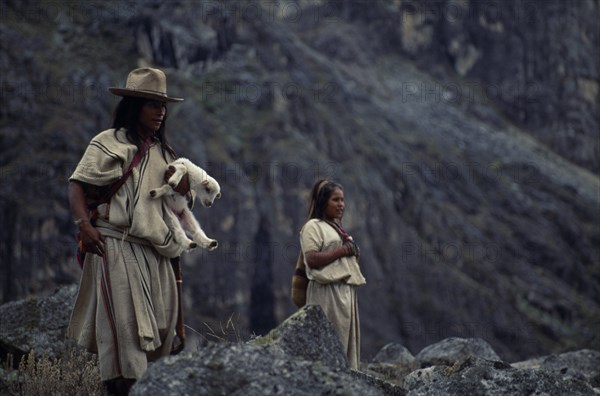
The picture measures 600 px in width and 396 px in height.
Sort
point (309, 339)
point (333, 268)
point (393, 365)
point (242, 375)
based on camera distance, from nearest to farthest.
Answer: point (242, 375), point (309, 339), point (333, 268), point (393, 365)

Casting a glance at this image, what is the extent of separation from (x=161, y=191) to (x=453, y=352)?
5.72 meters

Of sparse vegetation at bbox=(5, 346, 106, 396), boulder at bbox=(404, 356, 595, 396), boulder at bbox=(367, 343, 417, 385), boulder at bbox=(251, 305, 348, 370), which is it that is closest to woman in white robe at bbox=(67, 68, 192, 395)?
sparse vegetation at bbox=(5, 346, 106, 396)

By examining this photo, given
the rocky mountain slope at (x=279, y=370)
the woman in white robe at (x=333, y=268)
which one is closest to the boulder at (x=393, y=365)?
the rocky mountain slope at (x=279, y=370)

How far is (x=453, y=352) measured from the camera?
10500 mm

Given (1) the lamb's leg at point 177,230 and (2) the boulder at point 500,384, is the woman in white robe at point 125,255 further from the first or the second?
(2) the boulder at point 500,384

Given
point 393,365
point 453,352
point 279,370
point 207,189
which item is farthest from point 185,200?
point 453,352

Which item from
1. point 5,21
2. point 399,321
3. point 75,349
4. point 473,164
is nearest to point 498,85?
point 473,164

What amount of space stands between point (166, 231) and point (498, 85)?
101m

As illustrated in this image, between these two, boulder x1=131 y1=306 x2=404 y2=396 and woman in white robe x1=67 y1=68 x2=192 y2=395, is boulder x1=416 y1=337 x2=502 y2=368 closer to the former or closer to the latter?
woman in white robe x1=67 y1=68 x2=192 y2=395

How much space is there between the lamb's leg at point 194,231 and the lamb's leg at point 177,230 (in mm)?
71

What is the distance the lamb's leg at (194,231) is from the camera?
5688 millimetres

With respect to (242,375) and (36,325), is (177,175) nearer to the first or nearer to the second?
(242,375)

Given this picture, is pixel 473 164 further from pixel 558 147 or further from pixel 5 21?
pixel 5 21

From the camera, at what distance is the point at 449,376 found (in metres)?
6.17
